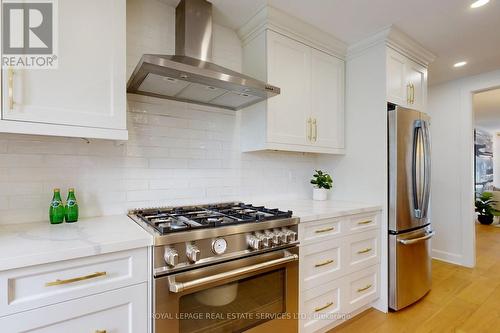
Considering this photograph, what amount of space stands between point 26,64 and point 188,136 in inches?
40.2

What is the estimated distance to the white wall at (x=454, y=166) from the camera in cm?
332

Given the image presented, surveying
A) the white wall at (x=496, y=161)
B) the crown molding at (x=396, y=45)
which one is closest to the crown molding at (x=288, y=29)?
the crown molding at (x=396, y=45)

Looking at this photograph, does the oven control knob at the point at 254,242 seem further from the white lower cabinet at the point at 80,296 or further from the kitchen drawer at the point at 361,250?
the kitchen drawer at the point at 361,250

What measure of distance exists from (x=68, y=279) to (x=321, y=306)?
160 cm

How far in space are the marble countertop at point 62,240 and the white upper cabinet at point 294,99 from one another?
119 centimetres

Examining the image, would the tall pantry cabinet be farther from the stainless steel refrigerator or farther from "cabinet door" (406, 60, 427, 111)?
"cabinet door" (406, 60, 427, 111)

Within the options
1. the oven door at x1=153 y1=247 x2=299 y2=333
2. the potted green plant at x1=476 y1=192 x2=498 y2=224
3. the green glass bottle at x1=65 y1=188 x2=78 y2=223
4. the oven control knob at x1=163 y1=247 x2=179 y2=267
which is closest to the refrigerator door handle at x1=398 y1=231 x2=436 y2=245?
the oven door at x1=153 y1=247 x2=299 y2=333

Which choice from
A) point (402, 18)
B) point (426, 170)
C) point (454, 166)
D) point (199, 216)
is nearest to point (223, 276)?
point (199, 216)

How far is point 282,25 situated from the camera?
2064 millimetres

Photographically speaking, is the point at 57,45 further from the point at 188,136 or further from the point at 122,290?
the point at 122,290

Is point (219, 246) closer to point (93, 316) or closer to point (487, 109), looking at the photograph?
point (93, 316)

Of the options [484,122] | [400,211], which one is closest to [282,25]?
[400,211]

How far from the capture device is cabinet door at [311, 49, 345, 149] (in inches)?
92.4

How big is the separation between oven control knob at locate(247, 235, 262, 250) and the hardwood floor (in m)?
1.16
